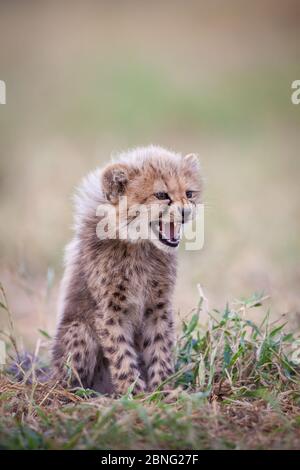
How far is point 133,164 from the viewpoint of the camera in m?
4.98

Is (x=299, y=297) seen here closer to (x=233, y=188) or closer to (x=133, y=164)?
(x=133, y=164)

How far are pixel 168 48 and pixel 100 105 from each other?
3.93m

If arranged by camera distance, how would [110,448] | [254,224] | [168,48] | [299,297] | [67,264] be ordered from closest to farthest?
1. [110,448]
2. [67,264]
3. [299,297]
4. [254,224]
5. [168,48]

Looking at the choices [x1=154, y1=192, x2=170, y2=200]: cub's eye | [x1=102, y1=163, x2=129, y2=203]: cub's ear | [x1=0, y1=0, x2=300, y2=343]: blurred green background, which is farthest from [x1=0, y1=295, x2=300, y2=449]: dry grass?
[x1=0, y1=0, x2=300, y2=343]: blurred green background

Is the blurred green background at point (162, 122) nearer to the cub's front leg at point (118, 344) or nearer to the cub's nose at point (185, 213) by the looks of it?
the cub's front leg at point (118, 344)

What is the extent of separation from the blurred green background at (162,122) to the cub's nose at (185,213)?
61.8 inches

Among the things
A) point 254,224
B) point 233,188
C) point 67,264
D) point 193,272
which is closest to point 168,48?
point 233,188

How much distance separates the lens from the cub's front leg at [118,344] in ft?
15.8

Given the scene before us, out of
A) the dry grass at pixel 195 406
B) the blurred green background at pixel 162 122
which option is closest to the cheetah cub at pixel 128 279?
the dry grass at pixel 195 406

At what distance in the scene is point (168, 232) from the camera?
492 cm

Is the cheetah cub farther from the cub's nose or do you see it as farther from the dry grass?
the dry grass

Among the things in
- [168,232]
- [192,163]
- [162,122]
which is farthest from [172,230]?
[162,122]

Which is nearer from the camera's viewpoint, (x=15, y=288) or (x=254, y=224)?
(x=15, y=288)

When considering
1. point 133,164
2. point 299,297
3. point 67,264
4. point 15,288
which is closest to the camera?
point 133,164
